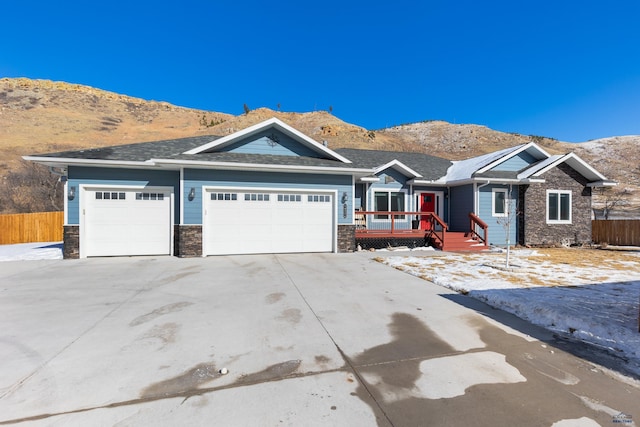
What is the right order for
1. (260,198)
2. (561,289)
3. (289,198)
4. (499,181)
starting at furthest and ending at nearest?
(499,181), (289,198), (260,198), (561,289)

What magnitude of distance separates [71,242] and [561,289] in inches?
554

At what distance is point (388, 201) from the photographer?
14.1 meters

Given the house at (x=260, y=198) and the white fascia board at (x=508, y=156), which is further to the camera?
the white fascia board at (x=508, y=156)

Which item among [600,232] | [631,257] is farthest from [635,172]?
[631,257]

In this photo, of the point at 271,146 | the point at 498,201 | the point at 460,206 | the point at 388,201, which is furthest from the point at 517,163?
the point at 271,146

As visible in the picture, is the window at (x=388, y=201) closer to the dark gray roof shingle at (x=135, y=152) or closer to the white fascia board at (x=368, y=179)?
the white fascia board at (x=368, y=179)

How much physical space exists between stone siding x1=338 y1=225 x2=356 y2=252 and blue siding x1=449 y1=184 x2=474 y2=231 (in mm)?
6494

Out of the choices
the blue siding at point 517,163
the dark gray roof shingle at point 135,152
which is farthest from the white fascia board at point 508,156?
the dark gray roof shingle at point 135,152

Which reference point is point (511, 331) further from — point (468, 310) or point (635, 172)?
point (635, 172)

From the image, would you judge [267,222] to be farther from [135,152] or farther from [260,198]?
[135,152]

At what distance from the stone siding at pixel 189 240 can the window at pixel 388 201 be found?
8.15 metres

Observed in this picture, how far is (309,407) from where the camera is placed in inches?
92.9

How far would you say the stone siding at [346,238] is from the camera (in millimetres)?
11281

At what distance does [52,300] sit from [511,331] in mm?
7764
